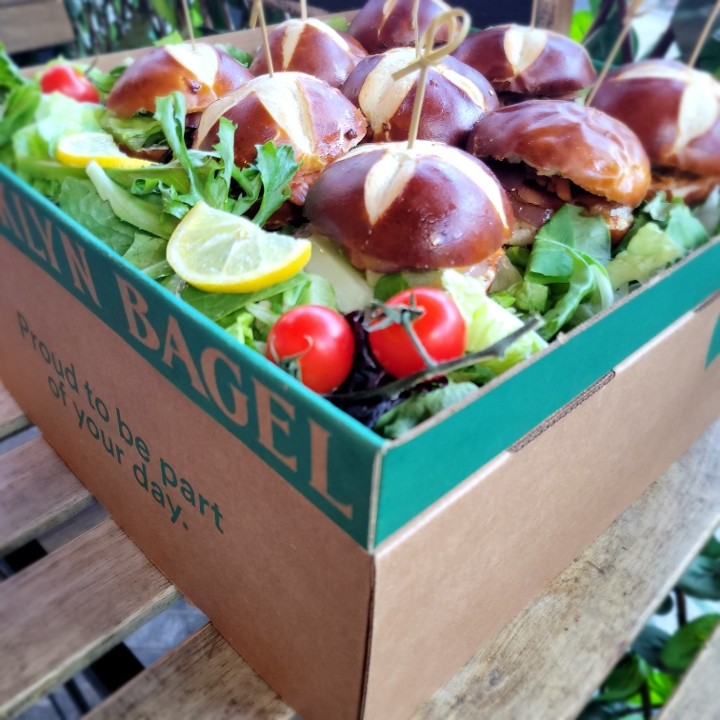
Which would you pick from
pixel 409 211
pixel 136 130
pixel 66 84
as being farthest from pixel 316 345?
pixel 66 84

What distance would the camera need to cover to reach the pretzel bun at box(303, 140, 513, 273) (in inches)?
25.1

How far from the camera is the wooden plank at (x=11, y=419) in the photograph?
3.28 ft

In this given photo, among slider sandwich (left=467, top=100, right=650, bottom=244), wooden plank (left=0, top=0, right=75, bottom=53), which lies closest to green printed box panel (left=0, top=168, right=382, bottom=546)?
slider sandwich (left=467, top=100, right=650, bottom=244)

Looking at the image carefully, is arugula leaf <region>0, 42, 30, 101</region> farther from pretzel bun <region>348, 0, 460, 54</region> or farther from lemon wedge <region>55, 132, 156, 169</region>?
pretzel bun <region>348, 0, 460, 54</region>

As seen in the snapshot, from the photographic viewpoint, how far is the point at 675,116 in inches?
33.9

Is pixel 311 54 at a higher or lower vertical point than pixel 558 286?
higher

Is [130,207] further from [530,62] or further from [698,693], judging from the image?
[698,693]

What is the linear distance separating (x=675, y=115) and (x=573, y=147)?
22 cm

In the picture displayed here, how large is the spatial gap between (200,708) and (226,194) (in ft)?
1.70

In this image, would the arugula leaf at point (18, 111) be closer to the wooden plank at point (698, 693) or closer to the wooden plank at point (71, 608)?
the wooden plank at point (71, 608)

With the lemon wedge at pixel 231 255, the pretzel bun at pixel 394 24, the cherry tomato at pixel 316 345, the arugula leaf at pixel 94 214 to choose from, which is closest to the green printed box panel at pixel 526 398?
the cherry tomato at pixel 316 345

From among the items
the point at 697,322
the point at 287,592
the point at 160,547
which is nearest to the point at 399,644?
the point at 287,592

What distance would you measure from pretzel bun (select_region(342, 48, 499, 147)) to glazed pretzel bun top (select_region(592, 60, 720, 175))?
0.18 m

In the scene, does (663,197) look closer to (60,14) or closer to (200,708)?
(200,708)
